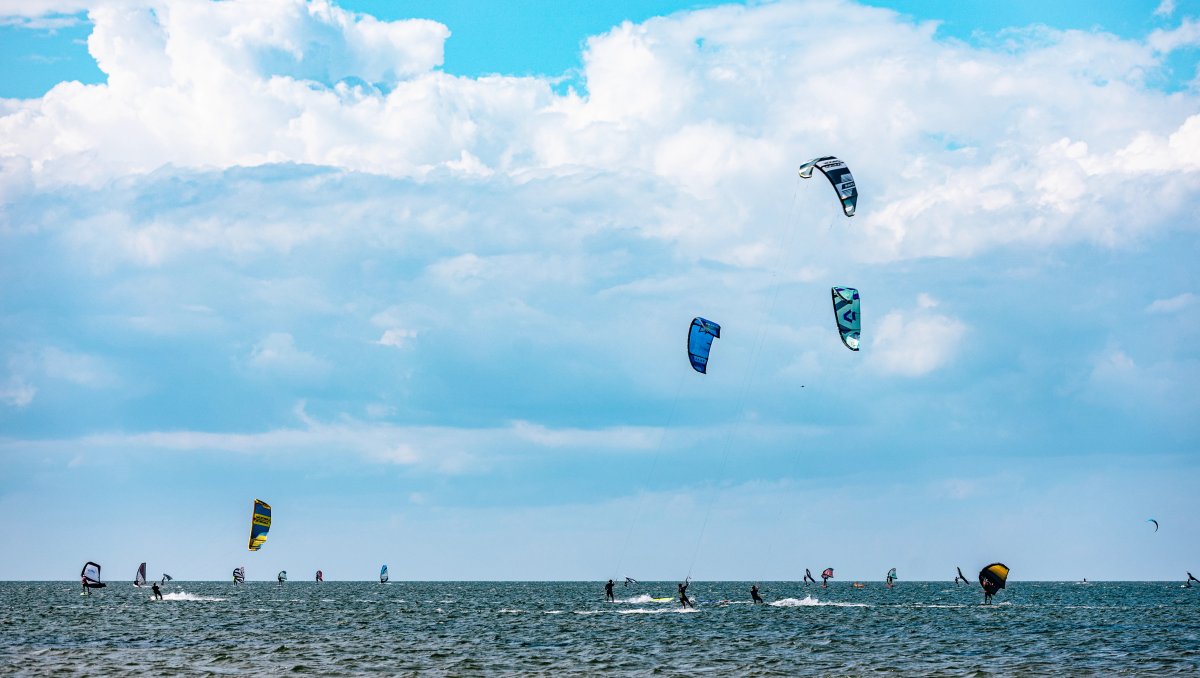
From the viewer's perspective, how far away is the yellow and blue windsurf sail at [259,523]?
253ft

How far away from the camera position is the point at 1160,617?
245 feet

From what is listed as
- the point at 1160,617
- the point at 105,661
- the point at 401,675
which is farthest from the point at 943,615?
the point at 105,661

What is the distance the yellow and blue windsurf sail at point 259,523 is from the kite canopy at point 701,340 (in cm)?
3519

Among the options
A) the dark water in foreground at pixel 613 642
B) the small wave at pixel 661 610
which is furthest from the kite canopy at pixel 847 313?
the small wave at pixel 661 610

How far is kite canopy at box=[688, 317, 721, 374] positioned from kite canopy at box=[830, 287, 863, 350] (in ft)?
17.6

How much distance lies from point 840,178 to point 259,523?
4544 cm

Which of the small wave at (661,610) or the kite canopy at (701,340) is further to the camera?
the small wave at (661,610)

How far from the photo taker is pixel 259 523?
78938 millimetres

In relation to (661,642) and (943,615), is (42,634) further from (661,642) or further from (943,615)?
(943,615)

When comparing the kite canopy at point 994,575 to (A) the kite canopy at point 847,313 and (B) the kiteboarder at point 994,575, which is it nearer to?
(B) the kiteboarder at point 994,575

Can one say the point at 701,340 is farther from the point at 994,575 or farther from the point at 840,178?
the point at 994,575

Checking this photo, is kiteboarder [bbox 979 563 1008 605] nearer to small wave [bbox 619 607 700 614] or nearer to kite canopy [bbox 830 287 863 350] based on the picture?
small wave [bbox 619 607 700 614]

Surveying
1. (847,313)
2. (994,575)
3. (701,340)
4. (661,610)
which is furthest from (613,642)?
(994,575)

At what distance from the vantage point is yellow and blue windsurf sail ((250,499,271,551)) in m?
77.2
